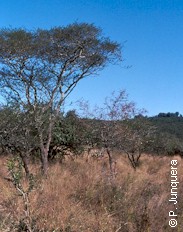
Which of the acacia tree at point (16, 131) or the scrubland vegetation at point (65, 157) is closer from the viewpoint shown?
the scrubland vegetation at point (65, 157)

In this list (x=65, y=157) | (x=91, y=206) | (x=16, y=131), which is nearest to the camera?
(x=91, y=206)

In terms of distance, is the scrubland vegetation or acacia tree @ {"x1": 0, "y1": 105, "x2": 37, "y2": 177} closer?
the scrubland vegetation

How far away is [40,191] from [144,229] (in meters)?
2.04

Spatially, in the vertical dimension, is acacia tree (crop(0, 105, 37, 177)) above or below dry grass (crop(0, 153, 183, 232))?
above

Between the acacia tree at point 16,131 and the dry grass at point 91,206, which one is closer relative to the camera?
the dry grass at point 91,206

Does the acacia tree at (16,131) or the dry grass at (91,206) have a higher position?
the acacia tree at (16,131)

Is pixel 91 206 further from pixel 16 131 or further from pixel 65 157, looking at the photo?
pixel 65 157

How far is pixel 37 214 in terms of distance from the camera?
578 cm

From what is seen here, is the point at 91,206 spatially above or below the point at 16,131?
below

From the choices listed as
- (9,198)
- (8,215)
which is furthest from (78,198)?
(8,215)

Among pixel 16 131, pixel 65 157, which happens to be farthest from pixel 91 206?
pixel 65 157

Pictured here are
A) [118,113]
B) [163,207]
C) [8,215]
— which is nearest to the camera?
[8,215]

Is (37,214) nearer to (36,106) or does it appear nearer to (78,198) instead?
(78,198)

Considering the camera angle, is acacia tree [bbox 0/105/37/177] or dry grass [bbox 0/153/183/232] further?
acacia tree [bbox 0/105/37/177]
